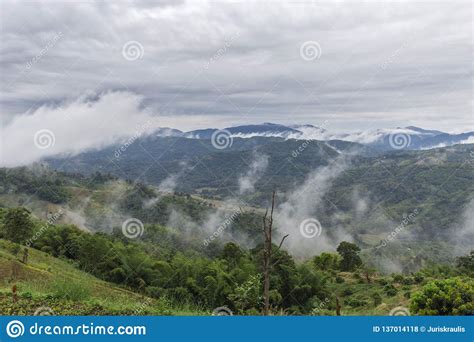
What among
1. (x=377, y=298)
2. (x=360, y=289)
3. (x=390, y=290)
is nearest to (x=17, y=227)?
(x=377, y=298)

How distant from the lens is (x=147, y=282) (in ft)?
115

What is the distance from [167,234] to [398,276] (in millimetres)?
74933

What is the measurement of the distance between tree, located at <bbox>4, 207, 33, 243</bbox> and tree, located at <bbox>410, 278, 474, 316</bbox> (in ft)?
114

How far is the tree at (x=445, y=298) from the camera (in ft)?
36.2

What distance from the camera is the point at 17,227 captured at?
38.2 meters

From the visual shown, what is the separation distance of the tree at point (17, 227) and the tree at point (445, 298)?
34.8 m

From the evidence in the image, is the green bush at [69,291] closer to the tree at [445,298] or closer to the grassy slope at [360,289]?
the tree at [445,298]

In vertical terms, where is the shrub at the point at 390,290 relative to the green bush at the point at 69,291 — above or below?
below

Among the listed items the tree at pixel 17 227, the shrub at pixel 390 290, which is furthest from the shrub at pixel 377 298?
the tree at pixel 17 227

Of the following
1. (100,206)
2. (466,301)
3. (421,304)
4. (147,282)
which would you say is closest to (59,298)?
(421,304)

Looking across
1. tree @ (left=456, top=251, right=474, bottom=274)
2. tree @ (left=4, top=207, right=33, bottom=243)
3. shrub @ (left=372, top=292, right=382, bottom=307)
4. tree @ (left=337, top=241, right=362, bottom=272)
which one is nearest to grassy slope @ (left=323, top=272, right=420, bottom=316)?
shrub @ (left=372, top=292, right=382, bottom=307)

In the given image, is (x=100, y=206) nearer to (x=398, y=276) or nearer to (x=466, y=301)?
(x=398, y=276)

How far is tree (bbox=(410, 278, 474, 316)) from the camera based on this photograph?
435 inches

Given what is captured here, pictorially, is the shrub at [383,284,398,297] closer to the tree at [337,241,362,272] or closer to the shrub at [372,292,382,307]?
the shrub at [372,292,382,307]
